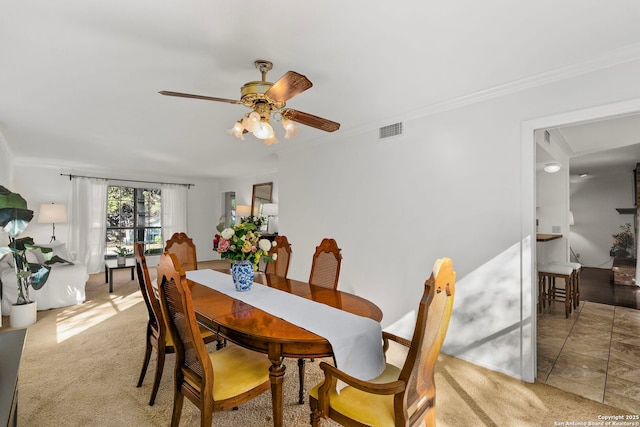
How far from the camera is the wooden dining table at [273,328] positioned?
1626mm

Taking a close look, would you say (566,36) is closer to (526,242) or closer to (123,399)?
(526,242)

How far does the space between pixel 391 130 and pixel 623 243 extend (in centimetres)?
724

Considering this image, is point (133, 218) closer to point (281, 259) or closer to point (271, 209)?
point (271, 209)

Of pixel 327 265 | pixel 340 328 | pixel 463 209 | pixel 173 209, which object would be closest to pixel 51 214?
pixel 173 209

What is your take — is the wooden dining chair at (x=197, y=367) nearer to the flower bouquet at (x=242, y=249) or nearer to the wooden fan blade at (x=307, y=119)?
the flower bouquet at (x=242, y=249)

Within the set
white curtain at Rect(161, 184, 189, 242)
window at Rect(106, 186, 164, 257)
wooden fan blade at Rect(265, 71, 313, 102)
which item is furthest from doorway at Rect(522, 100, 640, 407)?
window at Rect(106, 186, 164, 257)

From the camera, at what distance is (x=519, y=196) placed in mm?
2648

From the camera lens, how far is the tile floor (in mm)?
2453

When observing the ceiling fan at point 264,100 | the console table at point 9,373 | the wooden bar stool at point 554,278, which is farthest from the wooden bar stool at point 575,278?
the console table at point 9,373

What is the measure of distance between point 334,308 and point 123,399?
1.73m

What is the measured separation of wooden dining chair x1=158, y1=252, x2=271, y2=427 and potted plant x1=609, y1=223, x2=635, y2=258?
29.2 ft

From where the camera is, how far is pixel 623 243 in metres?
7.23

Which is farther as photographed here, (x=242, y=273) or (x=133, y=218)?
(x=133, y=218)

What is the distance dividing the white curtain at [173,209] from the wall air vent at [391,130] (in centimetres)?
667
